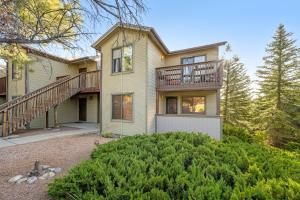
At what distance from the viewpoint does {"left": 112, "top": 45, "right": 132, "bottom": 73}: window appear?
438 inches

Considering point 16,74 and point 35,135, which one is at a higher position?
point 16,74

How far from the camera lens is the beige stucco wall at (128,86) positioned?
1035 centimetres

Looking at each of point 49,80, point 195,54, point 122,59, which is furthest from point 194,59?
point 49,80

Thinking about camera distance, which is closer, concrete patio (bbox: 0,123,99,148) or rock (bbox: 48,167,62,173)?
rock (bbox: 48,167,62,173)

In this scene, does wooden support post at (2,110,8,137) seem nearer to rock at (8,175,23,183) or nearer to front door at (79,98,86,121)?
rock at (8,175,23,183)

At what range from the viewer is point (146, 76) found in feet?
33.7

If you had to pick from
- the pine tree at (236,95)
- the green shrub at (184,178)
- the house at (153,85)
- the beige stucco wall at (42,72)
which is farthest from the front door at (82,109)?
the pine tree at (236,95)

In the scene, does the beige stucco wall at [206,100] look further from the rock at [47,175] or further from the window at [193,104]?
the rock at [47,175]

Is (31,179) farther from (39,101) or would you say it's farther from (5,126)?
(39,101)

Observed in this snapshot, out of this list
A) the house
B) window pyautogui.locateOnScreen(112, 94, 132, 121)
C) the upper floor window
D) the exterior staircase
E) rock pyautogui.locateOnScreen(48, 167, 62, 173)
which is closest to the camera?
rock pyautogui.locateOnScreen(48, 167, 62, 173)

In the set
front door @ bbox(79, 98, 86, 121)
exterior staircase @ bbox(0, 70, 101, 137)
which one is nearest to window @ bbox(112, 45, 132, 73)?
exterior staircase @ bbox(0, 70, 101, 137)

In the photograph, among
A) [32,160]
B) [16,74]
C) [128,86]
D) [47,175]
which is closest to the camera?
[47,175]

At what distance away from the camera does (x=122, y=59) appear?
37.2 ft

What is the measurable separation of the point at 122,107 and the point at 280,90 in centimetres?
1591
